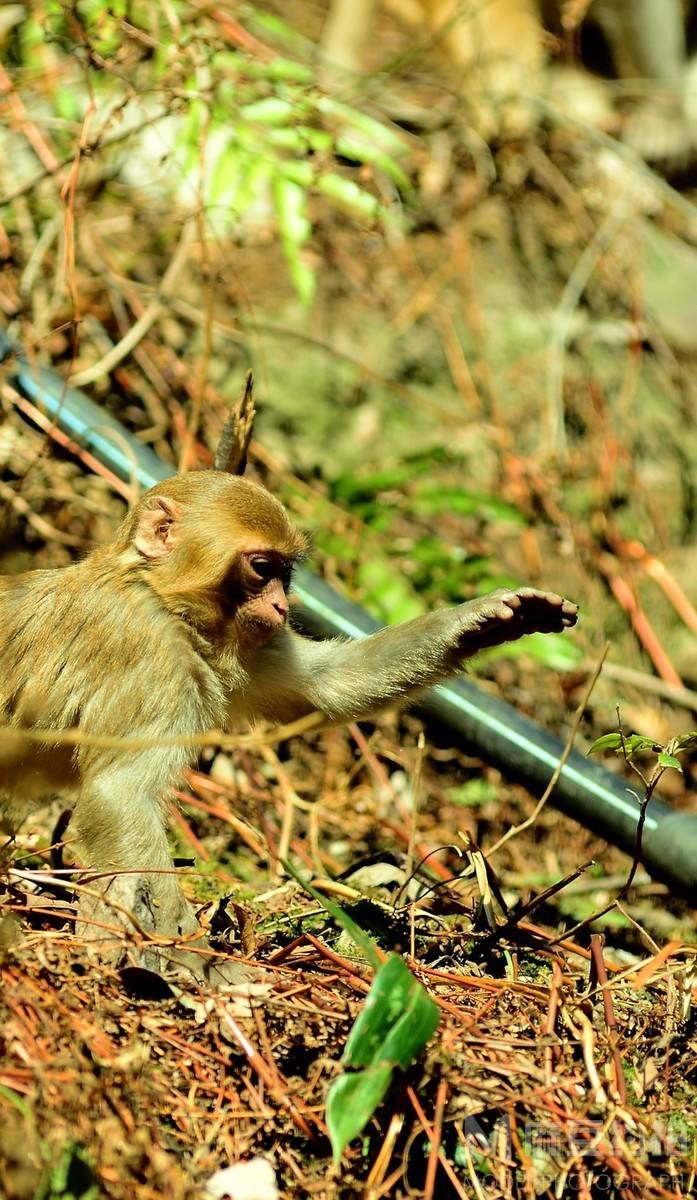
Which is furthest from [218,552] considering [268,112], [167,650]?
[268,112]

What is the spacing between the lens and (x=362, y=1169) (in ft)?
8.72

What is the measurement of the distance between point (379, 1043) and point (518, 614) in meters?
1.42

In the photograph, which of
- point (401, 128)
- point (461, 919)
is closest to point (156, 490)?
point (461, 919)

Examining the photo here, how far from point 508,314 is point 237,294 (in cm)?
183

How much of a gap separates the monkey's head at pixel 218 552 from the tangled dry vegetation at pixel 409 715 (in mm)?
645

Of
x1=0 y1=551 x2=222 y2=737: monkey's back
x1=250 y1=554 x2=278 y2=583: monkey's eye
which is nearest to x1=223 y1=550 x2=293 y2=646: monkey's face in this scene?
x1=250 y1=554 x2=278 y2=583: monkey's eye

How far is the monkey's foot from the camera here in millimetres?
3508

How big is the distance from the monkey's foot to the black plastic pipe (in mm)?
572

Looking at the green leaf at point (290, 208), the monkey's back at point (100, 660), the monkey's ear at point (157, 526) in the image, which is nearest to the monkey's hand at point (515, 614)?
the monkey's back at point (100, 660)

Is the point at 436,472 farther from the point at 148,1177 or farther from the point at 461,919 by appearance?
the point at 148,1177

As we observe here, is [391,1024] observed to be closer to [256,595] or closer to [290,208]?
[256,595]

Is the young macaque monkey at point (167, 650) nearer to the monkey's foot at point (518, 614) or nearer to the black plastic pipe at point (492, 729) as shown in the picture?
the monkey's foot at point (518, 614)

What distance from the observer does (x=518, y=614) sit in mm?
3580

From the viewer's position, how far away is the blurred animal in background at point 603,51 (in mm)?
8469
